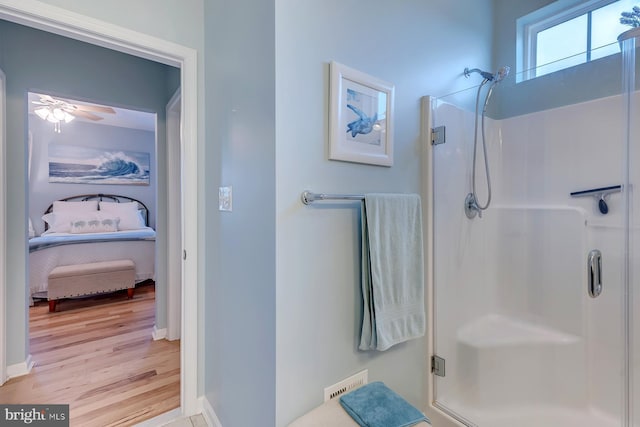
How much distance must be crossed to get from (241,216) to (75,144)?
492 cm

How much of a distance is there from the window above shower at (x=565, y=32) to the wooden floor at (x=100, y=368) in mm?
3014

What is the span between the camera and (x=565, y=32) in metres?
1.99

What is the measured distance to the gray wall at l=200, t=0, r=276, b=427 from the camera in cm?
109

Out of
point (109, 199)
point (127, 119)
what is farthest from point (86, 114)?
point (109, 199)

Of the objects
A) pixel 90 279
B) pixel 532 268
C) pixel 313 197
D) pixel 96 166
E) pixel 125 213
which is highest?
pixel 96 166

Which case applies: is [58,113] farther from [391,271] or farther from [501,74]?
[501,74]

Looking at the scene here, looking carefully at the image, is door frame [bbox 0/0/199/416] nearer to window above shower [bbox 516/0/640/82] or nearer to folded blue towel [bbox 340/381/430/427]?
folded blue towel [bbox 340/381/430/427]

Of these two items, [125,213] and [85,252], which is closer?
[85,252]

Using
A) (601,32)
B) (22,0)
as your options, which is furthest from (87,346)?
(601,32)

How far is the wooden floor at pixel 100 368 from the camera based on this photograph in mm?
1740

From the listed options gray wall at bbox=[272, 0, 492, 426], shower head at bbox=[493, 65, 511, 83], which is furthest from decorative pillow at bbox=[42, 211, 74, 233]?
shower head at bbox=[493, 65, 511, 83]

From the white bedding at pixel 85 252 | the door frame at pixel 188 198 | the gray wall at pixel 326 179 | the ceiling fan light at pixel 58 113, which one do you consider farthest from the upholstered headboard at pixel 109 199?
the gray wall at pixel 326 179

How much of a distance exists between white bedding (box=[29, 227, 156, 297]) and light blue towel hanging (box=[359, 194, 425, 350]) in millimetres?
3745

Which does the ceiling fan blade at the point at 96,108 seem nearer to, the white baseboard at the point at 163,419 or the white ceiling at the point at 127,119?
the white ceiling at the point at 127,119
